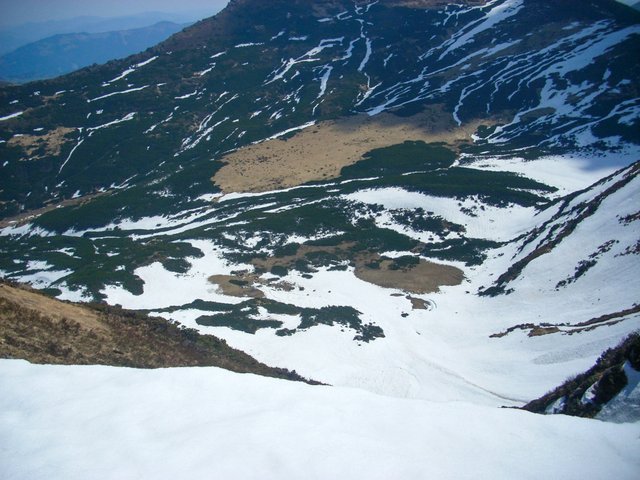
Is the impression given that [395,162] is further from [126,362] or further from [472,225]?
[126,362]

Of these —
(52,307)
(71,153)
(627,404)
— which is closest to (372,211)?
(52,307)

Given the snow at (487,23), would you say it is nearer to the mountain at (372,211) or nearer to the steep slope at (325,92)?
the steep slope at (325,92)

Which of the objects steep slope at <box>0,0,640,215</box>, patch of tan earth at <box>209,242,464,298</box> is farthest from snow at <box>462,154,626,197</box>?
patch of tan earth at <box>209,242,464,298</box>

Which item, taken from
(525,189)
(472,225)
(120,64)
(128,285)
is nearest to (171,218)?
(128,285)

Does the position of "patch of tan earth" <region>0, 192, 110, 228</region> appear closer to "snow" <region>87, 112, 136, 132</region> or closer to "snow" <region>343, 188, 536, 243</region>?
"snow" <region>87, 112, 136, 132</region>

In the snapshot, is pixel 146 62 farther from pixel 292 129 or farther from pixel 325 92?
pixel 292 129
